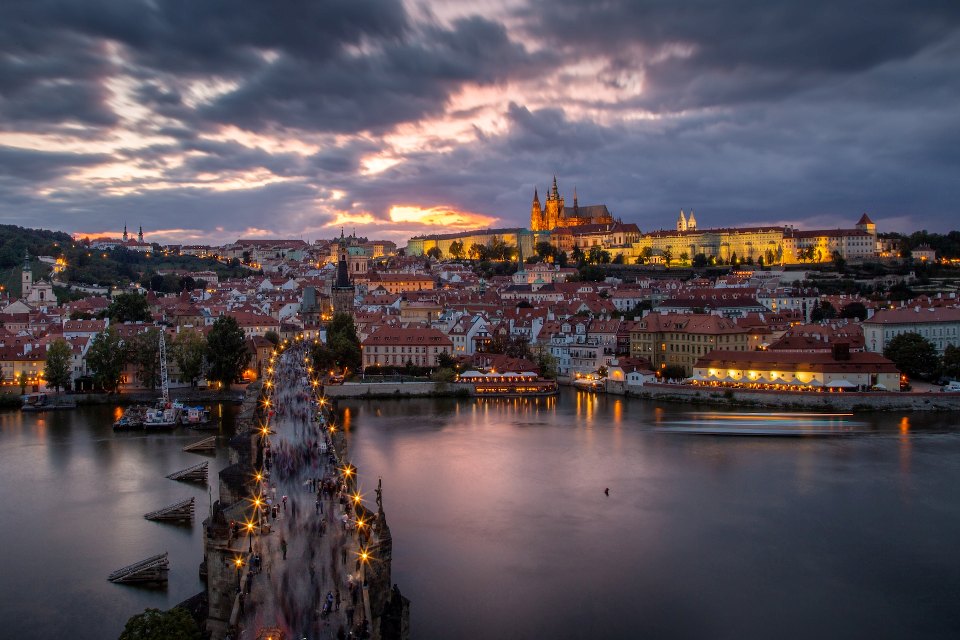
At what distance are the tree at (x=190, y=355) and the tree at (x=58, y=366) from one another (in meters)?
2.34

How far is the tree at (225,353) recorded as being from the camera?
66.5ft

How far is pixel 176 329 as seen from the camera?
87.0ft

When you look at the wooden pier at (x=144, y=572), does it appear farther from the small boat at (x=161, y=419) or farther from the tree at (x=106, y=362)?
the tree at (x=106, y=362)

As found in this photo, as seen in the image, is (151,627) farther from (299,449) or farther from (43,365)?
(43,365)

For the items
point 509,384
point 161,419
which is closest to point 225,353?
point 161,419

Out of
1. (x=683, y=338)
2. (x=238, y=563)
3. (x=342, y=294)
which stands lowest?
(x=238, y=563)

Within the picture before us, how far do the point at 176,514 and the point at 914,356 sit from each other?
1635 cm

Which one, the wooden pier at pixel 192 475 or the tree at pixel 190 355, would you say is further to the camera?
the tree at pixel 190 355

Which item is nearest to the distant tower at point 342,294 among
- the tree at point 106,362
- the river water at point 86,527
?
the tree at point 106,362

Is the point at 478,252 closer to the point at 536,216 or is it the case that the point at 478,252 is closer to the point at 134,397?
the point at 536,216

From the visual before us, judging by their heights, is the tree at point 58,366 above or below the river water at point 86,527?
above

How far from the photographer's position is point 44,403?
1841 centimetres

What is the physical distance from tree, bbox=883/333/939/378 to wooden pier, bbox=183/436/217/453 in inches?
576

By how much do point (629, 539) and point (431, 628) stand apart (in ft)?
9.64
